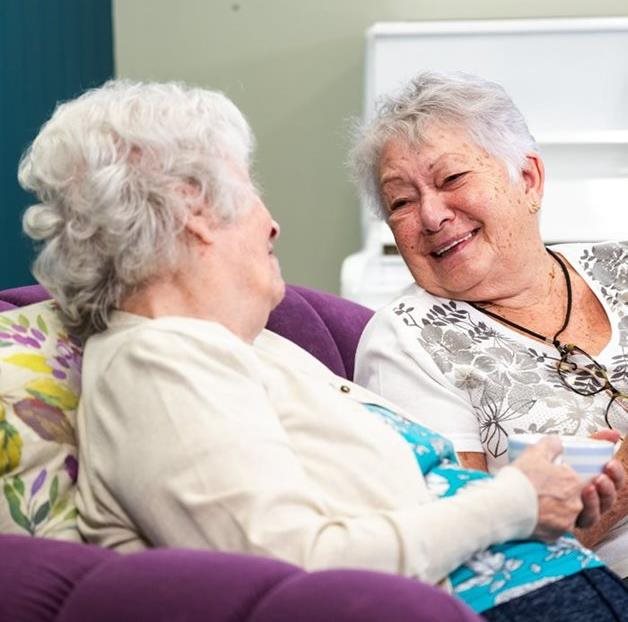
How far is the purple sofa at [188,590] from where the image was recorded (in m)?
0.97

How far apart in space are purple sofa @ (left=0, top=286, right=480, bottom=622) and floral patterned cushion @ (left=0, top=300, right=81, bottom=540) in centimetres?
19

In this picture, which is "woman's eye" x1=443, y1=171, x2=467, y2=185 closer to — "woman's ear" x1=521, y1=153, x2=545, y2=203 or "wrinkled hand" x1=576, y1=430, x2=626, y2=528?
"woman's ear" x1=521, y1=153, x2=545, y2=203

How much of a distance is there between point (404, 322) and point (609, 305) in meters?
0.36

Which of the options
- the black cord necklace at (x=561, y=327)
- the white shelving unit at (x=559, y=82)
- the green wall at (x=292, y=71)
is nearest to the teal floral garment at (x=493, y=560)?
the black cord necklace at (x=561, y=327)

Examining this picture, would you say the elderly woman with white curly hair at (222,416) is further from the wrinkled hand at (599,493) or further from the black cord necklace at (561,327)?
the black cord necklace at (561,327)

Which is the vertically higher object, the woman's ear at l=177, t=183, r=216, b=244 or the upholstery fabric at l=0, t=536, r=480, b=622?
the woman's ear at l=177, t=183, r=216, b=244

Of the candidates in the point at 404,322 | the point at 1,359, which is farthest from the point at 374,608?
the point at 404,322

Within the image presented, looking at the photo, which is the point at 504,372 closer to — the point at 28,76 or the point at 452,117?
the point at 452,117

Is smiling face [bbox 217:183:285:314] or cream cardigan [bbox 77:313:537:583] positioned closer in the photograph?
cream cardigan [bbox 77:313:537:583]

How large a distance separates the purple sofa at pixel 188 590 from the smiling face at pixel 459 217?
97 cm

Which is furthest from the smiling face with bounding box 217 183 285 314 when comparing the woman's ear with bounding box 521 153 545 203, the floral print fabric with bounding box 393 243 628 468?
the woman's ear with bounding box 521 153 545 203

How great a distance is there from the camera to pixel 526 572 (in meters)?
1.38

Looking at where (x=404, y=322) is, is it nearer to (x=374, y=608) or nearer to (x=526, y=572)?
(x=526, y=572)

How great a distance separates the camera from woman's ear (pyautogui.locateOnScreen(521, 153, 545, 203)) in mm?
2057
